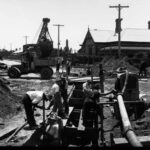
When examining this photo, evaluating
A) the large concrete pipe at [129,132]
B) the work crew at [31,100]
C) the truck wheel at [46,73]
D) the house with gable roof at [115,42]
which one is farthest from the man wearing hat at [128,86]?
the house with gable roof at [115,42]

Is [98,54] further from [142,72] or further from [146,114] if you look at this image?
[146,114]

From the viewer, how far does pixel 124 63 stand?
39.4m

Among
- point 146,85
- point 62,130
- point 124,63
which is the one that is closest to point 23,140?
point 62,130

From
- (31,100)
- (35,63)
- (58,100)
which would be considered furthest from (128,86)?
(35,63)

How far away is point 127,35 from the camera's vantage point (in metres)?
53.2

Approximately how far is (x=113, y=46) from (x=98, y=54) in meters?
4.12

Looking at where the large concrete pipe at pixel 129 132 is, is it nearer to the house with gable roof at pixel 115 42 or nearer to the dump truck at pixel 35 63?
the dump truck at pixel 35 63

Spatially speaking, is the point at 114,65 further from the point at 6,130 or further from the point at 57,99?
the point at 6,130

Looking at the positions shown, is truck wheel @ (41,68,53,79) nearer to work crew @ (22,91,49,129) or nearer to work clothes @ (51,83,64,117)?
work clothes @ (51,83,64,117)

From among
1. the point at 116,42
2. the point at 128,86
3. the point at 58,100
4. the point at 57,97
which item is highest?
the point at 116,42

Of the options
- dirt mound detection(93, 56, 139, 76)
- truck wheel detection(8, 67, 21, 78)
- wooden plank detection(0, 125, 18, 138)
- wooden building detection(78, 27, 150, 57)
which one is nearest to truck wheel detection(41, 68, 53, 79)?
truck wheel detection(8, 67, 21, 78)

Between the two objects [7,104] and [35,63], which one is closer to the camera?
[7,104]

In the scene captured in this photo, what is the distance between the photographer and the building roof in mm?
52516

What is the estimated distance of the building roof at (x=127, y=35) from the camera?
2068 inches
